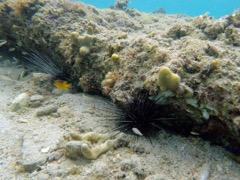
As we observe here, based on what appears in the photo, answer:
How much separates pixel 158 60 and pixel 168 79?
23.3 inches

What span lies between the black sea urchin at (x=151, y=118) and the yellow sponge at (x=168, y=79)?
26 cm

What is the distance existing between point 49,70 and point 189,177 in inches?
161

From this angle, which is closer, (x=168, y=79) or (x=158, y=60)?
(x=168, y=79)

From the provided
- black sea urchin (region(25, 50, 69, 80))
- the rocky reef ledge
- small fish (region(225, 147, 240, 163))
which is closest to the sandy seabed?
small fish (region(225, 147, 240, 163))

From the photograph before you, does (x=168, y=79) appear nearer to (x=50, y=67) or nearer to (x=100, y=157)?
(x=100, y=157)

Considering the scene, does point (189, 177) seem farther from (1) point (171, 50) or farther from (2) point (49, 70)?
(2) point (49, 70)

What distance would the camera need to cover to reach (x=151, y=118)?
2779mm

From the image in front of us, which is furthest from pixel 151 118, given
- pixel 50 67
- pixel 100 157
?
pixel 50 67

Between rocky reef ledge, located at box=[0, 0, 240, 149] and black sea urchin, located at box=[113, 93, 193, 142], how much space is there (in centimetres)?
12

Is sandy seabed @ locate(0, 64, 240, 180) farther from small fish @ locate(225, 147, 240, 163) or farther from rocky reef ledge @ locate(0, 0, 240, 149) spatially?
rocky reef ledge @ locate(0, 0, 240, 149)

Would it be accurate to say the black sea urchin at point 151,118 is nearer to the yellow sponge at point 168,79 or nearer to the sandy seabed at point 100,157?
the sandy seabed at point 100,157

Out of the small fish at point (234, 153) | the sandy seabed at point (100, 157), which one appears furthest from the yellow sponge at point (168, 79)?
the small fish at point (234, 153)

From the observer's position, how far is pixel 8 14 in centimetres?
620

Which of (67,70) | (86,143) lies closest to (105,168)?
(86,143)
